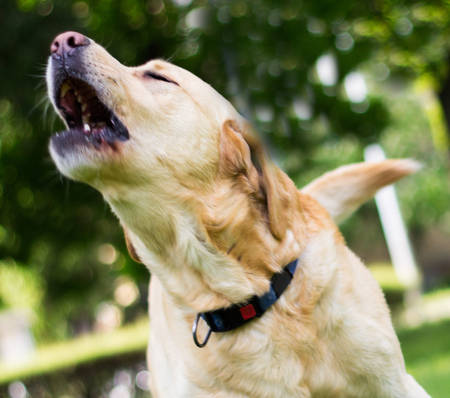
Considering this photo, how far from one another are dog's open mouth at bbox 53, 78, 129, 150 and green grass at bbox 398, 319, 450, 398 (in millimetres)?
4304

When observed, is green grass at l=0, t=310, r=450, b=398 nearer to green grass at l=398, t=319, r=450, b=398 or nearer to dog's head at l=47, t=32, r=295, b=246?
green grass at l=398, t=319, r=450, b=398

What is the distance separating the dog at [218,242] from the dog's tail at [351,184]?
101cm

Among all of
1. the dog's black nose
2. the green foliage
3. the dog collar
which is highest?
the dog's black nose

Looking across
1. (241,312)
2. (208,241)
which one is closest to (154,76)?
(208,241)

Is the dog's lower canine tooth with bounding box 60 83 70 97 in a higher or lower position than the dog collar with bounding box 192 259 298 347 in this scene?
higher

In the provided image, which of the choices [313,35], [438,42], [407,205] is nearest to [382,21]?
[438,42]

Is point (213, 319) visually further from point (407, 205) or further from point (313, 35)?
point (407, 205)

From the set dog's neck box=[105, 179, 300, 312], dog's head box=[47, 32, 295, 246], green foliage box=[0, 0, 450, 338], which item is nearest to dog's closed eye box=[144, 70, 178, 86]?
dog's head box=[47, 32, 295, 246]

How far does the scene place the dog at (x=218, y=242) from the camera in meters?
2.88

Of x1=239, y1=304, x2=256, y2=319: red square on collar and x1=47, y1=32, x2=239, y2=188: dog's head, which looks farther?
x1=239, y1=304, x2=256, y2=319: red square on collar

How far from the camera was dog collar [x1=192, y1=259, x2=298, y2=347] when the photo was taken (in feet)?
9.79

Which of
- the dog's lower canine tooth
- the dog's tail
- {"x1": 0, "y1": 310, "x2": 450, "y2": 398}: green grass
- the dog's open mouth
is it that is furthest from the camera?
{"x1": 0, "y1": 310, "x2": 450, "y2": 398}: green grass

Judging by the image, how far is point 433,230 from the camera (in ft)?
91.6

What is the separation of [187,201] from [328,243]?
0.81 metres
